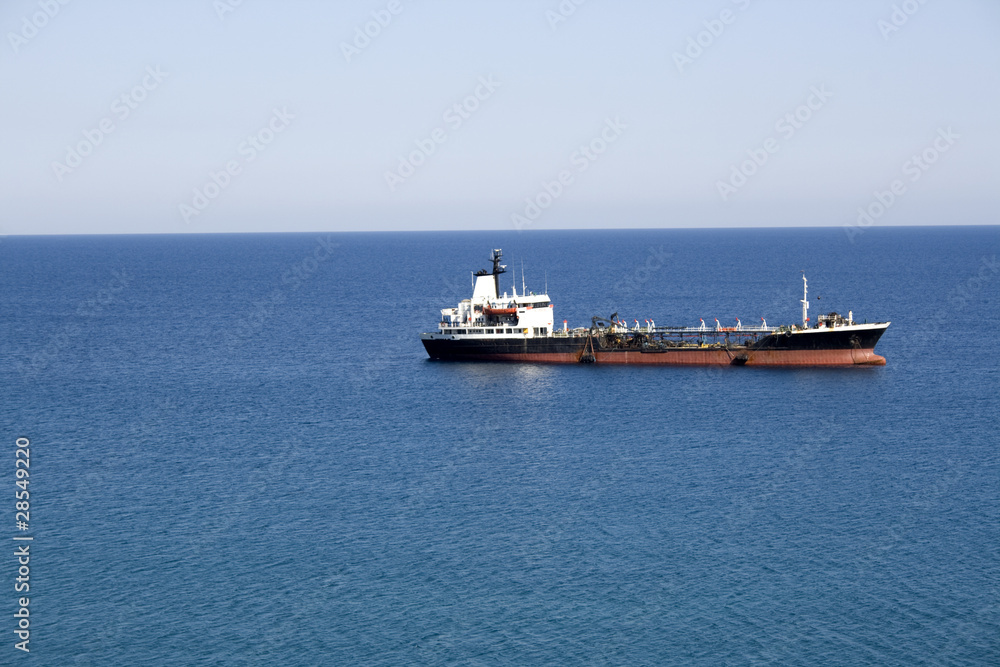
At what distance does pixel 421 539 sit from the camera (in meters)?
66.6

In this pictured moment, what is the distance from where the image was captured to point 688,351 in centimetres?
12650

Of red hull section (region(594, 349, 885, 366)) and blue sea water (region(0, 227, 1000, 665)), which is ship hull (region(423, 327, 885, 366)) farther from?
blue sea water (region(0, 227, 1000, 665))

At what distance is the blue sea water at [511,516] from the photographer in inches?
2137

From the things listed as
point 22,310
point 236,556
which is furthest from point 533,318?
point 22,310

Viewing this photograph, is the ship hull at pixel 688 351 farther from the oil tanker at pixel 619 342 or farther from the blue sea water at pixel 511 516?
the blue sea water at pixel 511 516

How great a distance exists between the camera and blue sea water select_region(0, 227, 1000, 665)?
2137 inches

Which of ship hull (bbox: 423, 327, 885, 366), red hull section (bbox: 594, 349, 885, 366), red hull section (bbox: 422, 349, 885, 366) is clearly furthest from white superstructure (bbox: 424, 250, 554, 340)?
red hull section (bbox: 594, 349, 885, 366)

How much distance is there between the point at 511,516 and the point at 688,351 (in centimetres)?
6074

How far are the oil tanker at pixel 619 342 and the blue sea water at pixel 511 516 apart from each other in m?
3.29

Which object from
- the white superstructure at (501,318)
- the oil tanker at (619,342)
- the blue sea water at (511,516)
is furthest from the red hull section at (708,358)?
the white superstructure at (501,318)

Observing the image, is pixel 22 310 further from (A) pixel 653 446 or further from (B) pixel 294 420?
(A) pixel 653 446

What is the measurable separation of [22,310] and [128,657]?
164461mm

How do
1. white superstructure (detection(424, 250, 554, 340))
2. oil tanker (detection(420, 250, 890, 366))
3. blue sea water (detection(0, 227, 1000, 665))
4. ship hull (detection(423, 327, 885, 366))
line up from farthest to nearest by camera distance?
white superstructure (detection(424, 250, 554, 340))
oil tanker (detection(420, 250, 890, 366))
ship hull (detection(423, 327, 885, 366))
blue sea water (detection(0, 227, 1000, 665))

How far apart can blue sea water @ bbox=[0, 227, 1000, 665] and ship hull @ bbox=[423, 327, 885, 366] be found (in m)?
2.85
